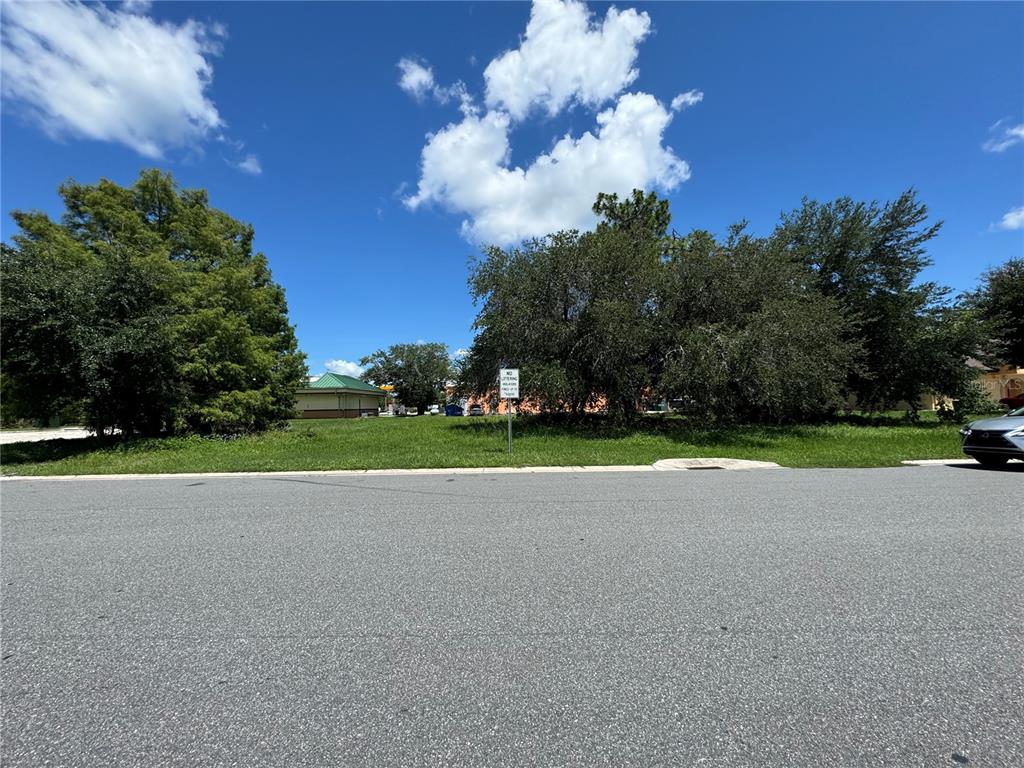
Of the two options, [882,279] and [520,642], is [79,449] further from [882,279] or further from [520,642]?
[882,279]

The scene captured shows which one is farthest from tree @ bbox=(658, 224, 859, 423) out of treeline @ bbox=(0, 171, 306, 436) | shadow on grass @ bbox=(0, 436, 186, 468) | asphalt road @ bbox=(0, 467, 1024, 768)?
shadow on grass @ bbox=(0, 436, 186, 468)

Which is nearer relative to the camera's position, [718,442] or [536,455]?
[536,455]

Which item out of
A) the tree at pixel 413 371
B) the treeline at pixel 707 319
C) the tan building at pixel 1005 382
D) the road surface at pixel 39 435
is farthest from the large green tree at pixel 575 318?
the tree at pixel 413 371

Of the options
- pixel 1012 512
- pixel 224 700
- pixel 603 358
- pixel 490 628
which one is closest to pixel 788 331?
pixel 603 358

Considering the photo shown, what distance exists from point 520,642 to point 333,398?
2254 inches

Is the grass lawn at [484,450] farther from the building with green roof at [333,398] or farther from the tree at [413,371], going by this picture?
the tree at [413,371]

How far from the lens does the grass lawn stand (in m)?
13.5

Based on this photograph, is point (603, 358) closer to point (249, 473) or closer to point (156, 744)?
point (249, 473)

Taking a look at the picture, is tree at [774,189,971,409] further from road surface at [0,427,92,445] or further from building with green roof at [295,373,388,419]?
building with green roof at [295,373,388,419]

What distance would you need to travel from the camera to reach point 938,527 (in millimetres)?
6113

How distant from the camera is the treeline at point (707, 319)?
20.0 m

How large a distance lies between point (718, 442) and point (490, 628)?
1579cm

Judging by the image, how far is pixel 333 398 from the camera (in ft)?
188

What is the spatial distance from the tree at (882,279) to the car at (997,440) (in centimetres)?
1605
